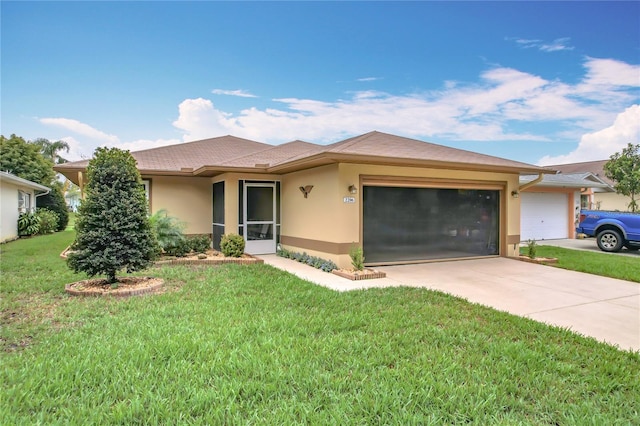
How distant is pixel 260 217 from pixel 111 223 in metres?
5.78

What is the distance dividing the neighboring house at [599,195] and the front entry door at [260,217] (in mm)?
16627

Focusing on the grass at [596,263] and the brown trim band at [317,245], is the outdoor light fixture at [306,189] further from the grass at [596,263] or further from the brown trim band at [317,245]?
the grass at [596,263]

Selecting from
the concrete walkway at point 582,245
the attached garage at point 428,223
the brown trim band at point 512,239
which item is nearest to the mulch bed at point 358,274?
the attached garage at point 428,223

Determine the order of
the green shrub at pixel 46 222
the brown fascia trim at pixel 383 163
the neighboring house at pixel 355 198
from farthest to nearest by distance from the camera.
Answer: the green shrub at pixel 46 222 < the neighboring house at pixel 355 198 < the brown fascia trim at pixel 383 163

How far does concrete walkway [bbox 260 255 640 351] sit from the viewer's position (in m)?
5.18

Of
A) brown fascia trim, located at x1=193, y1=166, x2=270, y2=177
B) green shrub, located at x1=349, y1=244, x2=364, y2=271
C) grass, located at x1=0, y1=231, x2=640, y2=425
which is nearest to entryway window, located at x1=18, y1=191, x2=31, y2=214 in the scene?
brown fascia trim, located at x1=193, y1=166, x2=270, y2=177

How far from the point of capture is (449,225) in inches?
441

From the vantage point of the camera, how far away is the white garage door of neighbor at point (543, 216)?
16719mm

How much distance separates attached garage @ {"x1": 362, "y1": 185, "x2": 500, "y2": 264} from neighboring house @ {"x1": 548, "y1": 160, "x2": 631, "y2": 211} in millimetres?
11097

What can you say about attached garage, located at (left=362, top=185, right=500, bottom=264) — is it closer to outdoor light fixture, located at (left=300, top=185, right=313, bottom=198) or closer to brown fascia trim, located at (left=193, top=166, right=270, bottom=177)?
outdoor light fixture, located at (left=300, top=185, right=313, bottom=198)

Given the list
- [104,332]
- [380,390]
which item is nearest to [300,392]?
[380,390]

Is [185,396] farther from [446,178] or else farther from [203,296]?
[446,178]

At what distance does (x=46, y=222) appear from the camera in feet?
64.5

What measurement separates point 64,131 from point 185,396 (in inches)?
1336
